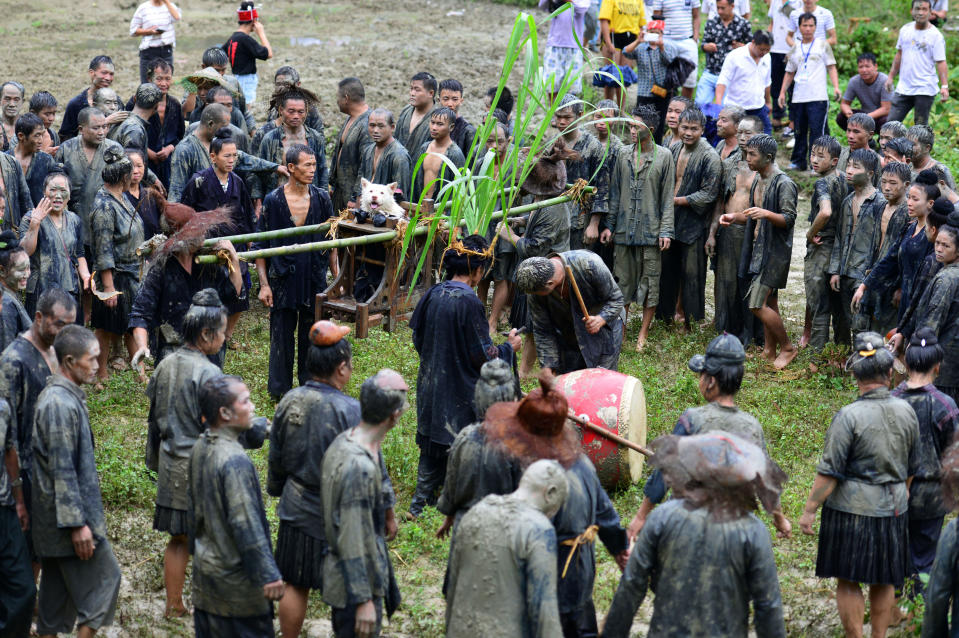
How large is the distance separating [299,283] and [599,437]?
8.87 feet

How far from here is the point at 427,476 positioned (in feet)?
23.7

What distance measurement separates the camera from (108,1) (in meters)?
22.2

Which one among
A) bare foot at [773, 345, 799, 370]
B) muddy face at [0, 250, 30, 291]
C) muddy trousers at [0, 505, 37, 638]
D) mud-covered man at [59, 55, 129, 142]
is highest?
mud-covered man at [59, 55, 129, 142]

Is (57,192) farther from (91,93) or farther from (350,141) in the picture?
(91,93)

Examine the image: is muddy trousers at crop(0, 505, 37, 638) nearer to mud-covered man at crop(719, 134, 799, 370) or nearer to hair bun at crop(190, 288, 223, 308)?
hair bun at crop(190, 288, 223, 308)

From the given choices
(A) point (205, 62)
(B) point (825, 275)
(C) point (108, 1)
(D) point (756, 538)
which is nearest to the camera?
(D) point (756, 538)

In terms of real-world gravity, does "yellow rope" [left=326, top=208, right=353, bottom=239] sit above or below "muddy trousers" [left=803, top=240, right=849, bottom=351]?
above

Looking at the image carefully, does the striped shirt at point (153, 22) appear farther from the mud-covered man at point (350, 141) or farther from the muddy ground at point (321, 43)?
the mud-covered man at point (350, 141)

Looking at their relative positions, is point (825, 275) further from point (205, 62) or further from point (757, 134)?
point (205, 62)

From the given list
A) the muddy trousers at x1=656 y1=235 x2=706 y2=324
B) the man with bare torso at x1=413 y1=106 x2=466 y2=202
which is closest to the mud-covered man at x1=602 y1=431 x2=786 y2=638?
the man with bare torso at x1=413 y1=106 x2=466 y2=202

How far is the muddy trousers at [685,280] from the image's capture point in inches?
421

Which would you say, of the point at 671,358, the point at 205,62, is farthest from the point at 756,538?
the point at 205,62

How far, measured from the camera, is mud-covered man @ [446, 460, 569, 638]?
14.3 ft

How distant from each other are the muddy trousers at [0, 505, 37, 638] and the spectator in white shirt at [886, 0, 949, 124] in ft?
38.9
